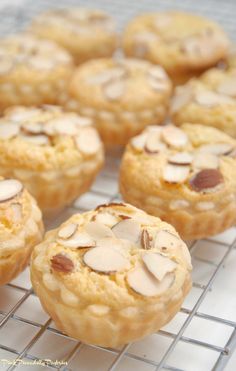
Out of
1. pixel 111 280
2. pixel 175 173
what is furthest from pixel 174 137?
pixel 111 280

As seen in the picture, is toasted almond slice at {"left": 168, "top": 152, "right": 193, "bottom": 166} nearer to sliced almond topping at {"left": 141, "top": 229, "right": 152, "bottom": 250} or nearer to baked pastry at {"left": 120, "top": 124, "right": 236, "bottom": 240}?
baked pastry at {"left": 120, "top": 124, "right": 236, "bottom": 240}

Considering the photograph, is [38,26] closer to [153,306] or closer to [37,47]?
[37,47]

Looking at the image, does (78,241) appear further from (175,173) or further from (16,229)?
(175,173)

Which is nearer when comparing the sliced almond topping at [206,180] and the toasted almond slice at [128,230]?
the toasted almond slice at [128,230]

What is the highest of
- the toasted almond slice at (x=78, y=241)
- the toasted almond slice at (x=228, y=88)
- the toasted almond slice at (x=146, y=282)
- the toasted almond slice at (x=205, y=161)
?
the toasted almond slice at (x=228, y=88)

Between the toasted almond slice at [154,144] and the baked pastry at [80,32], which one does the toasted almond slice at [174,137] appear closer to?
the toasted almond slice at [154,144]

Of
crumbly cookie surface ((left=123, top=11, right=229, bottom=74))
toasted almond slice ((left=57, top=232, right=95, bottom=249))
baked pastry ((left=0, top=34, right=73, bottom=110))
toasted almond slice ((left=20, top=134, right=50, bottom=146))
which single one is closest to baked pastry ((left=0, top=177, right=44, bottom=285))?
toasted almond slice ((left=57, top=232, right=95, bottom=249))

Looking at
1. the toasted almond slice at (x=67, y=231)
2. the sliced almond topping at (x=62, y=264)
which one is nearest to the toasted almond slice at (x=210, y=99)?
the toasted almond slice at (x=67, y=231)
